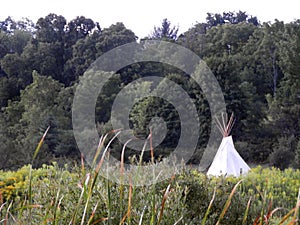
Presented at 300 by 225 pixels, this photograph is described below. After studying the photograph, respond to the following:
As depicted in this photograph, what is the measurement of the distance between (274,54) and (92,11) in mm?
8056

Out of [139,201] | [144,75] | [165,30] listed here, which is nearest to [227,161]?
[139,201]

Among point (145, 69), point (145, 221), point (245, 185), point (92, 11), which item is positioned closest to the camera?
point (145, 221)

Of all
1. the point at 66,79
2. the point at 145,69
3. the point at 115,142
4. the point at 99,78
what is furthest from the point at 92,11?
the point at 115,142

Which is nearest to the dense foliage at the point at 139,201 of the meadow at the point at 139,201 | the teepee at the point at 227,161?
the meadow at the point at 139,201

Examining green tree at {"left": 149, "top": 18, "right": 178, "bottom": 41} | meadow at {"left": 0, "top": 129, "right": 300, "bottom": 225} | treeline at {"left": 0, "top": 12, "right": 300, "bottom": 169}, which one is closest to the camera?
meadow at {"left": 0, "top": 129, "right": 300, "bottom": 225}

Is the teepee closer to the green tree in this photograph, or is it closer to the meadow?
the meadow

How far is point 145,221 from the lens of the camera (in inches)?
87.0

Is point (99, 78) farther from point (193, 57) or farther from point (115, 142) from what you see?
point (193, 57)

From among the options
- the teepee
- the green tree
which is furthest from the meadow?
the green tree

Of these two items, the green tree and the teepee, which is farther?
the green tree

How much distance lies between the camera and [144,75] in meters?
16.0

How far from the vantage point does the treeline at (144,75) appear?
12695mm

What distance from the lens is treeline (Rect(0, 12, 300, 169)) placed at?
12.7m

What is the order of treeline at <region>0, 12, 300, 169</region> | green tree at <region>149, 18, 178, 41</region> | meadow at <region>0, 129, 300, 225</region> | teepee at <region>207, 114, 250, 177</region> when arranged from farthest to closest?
green tree at <region>149, 18, 178, 41</region> → treeline at <region>0, 12, 300, 169</region> → teepee at <region>207, 114, 250, 177</region> → meadow at <region>0, 129, 300, 225</region>
